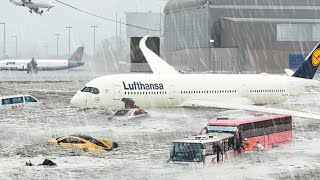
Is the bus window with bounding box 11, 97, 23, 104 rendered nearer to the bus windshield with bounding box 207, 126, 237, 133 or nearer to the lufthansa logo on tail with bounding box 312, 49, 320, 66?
the lufthansa logo on tail with bounding box 312, 49, 320, 66

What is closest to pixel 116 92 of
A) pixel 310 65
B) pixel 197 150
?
pixel 310 65

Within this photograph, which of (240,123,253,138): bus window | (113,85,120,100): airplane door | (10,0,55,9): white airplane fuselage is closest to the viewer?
(240,123,253,138): bus window

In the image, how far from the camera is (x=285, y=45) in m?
161

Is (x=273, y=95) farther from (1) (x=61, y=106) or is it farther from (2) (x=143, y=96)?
(1) (x=61, y=106)

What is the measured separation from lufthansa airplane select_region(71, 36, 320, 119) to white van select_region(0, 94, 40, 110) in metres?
10.0

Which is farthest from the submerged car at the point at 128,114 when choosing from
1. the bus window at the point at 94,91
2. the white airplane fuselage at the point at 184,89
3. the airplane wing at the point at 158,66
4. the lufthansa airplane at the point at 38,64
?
the lufthansa airplane at the point at 38,64

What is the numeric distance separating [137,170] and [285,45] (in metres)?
135

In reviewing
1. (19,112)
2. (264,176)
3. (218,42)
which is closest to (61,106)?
(19,112)

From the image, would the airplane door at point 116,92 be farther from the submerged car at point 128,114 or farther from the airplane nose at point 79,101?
the submerged car at point 128,114

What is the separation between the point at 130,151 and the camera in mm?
37625

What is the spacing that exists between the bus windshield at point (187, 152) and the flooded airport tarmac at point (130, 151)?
535 millimetres

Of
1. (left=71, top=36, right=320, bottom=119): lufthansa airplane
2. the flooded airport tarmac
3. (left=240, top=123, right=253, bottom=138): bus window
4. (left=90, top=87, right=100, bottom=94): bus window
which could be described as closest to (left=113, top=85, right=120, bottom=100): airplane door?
(left=71, top=36, right=320, bottom=119): lufthansa airplane

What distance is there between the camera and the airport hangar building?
15625cm

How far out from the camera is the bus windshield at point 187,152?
3234 centimetres
